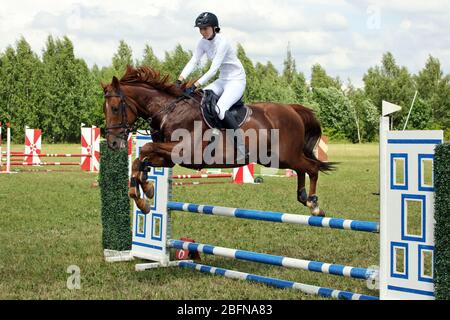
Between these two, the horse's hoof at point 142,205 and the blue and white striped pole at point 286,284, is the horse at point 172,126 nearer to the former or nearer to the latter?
the horse's hoof at point 142,205

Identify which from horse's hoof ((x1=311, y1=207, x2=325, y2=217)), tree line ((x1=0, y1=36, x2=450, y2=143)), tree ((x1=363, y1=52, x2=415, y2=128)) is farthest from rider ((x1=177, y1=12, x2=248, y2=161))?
tree ((x1=363, y1=52, x2=415, y2=128))

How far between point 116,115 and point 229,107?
1149 mm

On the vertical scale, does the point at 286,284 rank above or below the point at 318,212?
below

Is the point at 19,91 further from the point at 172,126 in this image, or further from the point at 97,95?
the point at 172,126

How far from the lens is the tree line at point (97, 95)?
51219 mm

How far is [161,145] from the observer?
604cm

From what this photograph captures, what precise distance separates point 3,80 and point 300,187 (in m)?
49.0

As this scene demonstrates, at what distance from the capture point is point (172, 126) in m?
6.23

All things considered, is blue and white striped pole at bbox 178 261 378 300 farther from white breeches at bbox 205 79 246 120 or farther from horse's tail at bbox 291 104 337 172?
horse's tail at bbox 291 104 337 172

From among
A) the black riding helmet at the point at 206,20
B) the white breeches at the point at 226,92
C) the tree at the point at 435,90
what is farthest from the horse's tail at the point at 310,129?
the tree at the point at 435,90

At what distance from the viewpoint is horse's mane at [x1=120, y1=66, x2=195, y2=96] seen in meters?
6.42

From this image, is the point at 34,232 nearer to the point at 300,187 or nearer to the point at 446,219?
the point at 300,187

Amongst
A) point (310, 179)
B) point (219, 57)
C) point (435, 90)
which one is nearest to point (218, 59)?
point (219, 57)
